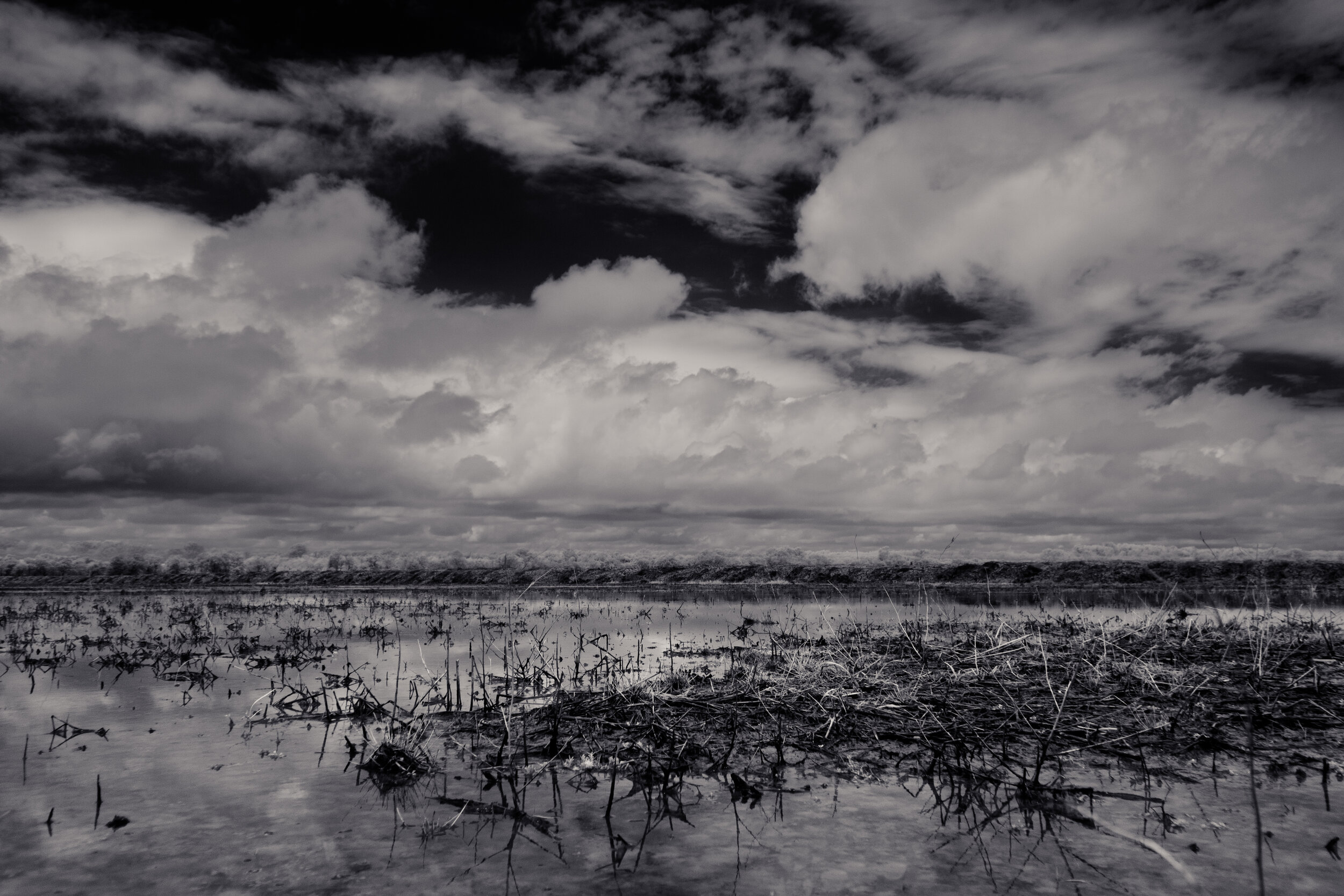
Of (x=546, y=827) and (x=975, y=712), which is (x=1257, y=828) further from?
(x=975, y=712)

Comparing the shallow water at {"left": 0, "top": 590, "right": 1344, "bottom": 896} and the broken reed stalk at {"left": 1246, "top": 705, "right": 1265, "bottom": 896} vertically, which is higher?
the broken reed stalk at {"left": 1246, "top": 705, "right": 1265, "bottom": 896}

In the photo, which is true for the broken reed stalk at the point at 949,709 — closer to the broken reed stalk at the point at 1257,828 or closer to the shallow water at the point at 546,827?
the shallow water at the point at 546,827

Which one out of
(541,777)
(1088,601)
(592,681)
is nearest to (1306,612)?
(1088,601)

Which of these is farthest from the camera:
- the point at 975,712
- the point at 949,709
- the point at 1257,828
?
the point at 975,712

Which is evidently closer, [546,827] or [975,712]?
[546,827]

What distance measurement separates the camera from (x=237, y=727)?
861 centimetres

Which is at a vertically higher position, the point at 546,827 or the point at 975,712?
the point at 975,712

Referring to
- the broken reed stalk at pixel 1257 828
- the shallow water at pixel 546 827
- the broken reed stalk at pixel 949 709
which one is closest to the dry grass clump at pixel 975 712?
the broken reed stalk at pixel 949 709

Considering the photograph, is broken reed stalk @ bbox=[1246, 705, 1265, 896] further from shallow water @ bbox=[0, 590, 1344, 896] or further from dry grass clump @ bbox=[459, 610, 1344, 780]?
dry grass clump @ bbox=[459, 610, 1344, 780]

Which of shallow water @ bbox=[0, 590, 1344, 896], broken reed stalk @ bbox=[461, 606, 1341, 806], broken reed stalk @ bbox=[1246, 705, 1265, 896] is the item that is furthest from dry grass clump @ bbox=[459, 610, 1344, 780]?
broken reed stalk @ bbox=[1246, 705, 1265, 896]

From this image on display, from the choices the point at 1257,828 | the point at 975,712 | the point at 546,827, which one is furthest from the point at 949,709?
the point at 1257,828

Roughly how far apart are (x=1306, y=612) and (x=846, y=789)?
880 inches

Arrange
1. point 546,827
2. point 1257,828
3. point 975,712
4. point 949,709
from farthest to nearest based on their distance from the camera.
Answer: point 975,712
point 949,709
point 546,827
point 1257,828

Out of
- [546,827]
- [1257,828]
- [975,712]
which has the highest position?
[1257,828]
